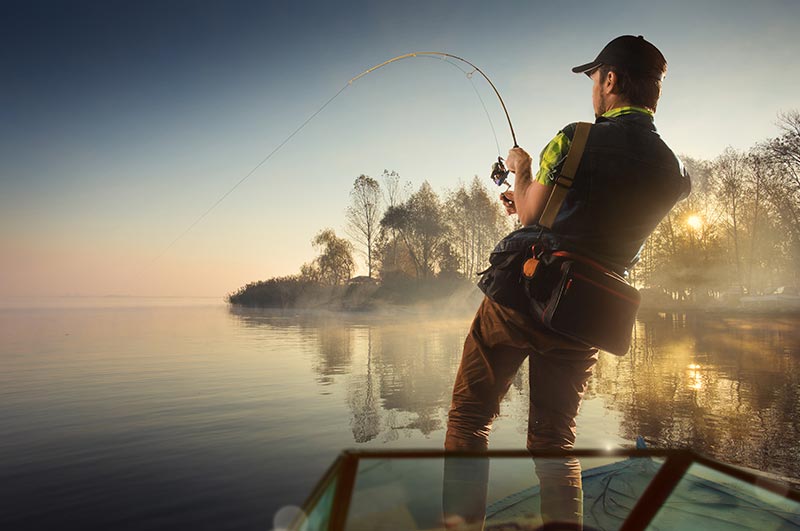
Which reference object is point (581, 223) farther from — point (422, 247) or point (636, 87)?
point (422, 247)

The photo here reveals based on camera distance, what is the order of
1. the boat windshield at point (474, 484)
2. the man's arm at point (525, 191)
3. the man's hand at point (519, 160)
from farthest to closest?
the man's hand at point (519, 160) → the man's arm at point (525, 191) → the boat windshield at point (474, 484)

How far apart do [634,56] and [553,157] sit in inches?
23.2

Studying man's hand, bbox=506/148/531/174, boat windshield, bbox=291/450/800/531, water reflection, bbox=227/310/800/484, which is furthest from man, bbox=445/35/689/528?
water reflection, bbox=227/310/800/484

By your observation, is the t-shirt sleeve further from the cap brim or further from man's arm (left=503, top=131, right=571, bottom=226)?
the cap brim

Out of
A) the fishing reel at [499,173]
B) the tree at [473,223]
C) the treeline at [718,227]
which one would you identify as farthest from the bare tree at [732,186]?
the fishing reel at [499,173]

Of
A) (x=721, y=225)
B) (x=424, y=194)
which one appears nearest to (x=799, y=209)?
(x=721, y=225)

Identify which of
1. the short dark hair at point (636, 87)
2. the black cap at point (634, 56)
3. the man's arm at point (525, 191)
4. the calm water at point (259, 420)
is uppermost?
the black cap at point (634, 56)

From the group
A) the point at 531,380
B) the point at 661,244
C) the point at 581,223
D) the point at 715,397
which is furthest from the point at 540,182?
the point at 661,244

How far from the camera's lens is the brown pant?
6.83 ft

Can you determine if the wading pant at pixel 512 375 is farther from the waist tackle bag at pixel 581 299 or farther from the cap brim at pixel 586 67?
the cap brim at pixel 586 67

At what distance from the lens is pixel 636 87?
7.16 feet

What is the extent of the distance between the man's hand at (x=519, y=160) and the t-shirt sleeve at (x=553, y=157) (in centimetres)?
30

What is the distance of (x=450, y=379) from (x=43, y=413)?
6406mm

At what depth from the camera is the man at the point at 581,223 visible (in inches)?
79.5
